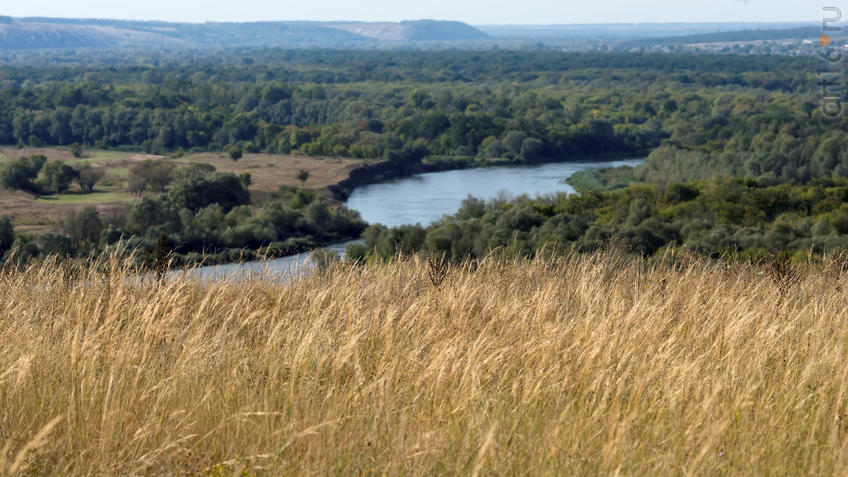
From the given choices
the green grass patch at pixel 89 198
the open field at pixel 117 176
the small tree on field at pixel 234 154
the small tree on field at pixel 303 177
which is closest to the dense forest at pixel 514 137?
the open field at pixel 117 176

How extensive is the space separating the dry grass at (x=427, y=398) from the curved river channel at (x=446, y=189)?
3818 centimetres

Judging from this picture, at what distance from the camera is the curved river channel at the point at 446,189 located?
5221cm

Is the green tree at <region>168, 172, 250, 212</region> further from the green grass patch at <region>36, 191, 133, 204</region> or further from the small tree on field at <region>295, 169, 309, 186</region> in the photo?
the small tree on field at <region>295, 169, 309, 186</region>

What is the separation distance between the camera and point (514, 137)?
8269 cm

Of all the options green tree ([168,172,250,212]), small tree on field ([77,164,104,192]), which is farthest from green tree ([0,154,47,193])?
green tree ([168,172,250,212])

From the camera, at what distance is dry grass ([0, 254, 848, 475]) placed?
2783 mm

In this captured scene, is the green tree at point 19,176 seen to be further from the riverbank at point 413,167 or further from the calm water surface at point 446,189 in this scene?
the calm water surface at point 446,189

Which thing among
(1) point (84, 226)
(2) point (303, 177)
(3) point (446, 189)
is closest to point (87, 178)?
(2) point (303, 177)

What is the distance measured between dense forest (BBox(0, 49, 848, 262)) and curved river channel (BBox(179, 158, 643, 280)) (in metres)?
2.79

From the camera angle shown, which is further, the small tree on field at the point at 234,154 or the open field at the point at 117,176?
the small tree on field at the point at 234,154

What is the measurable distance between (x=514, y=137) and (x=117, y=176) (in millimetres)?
35919

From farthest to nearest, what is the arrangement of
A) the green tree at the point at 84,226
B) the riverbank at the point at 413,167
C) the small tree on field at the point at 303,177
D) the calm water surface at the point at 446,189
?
the small tree on field at the point at 303,177 → the riverbank at the point at 413,167 → the calm water surface at the point at 446,189 → the green tree at the point at 84,226

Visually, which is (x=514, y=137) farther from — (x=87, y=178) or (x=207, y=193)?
(x=87, y=178)

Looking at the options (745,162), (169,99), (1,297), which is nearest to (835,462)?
(1,297)
